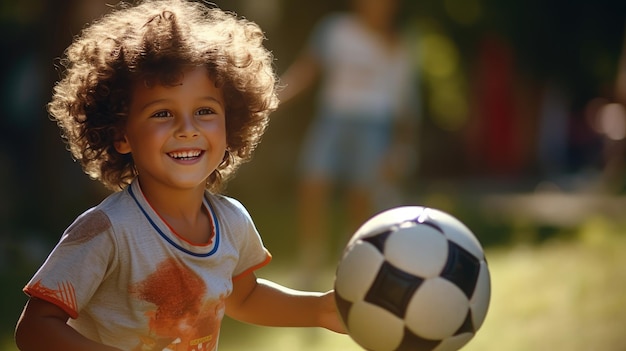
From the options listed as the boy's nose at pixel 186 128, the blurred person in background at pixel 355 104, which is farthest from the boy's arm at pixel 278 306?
the blurred person in background at pixel 355 104

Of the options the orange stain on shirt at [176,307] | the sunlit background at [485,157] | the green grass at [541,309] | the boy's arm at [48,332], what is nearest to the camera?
the boy's arm at [48,332]

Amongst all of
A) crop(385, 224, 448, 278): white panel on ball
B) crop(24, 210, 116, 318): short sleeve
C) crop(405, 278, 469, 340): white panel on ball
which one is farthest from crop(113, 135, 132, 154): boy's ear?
crop(405, 278, 469, 340): white panel on ball

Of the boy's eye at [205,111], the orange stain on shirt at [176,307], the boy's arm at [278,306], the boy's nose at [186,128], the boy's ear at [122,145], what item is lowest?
the boy's arm at [278,306]

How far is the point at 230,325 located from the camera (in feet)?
18.6

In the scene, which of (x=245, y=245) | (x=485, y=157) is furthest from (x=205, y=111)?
(x=485, y=157)

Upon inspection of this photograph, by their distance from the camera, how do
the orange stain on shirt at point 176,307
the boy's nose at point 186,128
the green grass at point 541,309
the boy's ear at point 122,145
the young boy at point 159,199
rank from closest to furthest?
the young boy at point 159,199 → the orange stain on shirt at point 176,307 → the boy's nose at point 186,128 → the boy's ear at point 122,145 → the green grass at point 541,309

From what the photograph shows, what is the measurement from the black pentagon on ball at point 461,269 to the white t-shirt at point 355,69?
3639mm

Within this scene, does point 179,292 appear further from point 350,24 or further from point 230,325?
point 350,24

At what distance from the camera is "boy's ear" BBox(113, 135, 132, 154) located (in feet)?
10.7

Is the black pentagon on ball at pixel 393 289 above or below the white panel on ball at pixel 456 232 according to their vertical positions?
below

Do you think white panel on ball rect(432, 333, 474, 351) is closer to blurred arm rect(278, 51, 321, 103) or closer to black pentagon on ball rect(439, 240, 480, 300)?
black pentagon on ball rect(439, 240, 480, 300)

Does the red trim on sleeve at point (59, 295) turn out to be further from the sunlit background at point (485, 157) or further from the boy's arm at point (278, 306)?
the sunlit background at point (485, 157)

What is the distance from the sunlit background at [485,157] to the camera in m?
5.85

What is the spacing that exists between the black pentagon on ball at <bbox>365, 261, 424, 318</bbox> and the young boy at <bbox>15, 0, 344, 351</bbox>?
1.00 feet
